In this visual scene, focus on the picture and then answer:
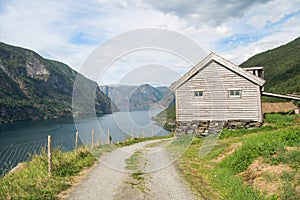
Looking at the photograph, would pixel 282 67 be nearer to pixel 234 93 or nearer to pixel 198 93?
pixel 234 93

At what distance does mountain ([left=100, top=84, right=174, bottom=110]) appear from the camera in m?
14.0

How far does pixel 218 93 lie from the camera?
22.9 meters

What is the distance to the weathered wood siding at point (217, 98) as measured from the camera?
2188cm

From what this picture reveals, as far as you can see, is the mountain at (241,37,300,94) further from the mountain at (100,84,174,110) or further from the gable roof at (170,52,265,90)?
the mountain at (100,84,174,110)

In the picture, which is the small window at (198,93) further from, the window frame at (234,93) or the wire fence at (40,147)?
the wire fence at (40,147)

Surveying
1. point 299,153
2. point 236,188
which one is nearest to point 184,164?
point 236,188

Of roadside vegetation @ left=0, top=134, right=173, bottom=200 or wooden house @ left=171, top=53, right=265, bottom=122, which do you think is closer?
roadside vegetation @ left=0, top=134, right=173, bottom=200

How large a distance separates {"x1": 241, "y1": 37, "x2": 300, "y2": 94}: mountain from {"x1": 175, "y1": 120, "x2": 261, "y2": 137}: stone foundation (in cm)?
7237

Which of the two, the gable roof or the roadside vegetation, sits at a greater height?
the gable roof

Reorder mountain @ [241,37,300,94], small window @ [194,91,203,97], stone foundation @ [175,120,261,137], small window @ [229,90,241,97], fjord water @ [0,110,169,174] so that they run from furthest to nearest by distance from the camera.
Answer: mountain @ [241,37,300,94] → small window @ [194,91,203,97] → small window @ [229,90,241,97] → stone foundation @ [175,120,261,137] → fjord water @ [0,110,169,174]

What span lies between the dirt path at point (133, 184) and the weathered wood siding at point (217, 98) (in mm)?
10023

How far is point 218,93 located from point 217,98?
484mm

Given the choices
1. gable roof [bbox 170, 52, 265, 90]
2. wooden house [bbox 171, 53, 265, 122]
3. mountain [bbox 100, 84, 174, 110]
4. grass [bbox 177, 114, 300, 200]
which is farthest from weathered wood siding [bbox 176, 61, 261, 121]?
grass [bbox 177, 114, 300, 200]

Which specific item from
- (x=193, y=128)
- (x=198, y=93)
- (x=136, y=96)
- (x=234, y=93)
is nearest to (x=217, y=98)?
(x=234, y=93)
